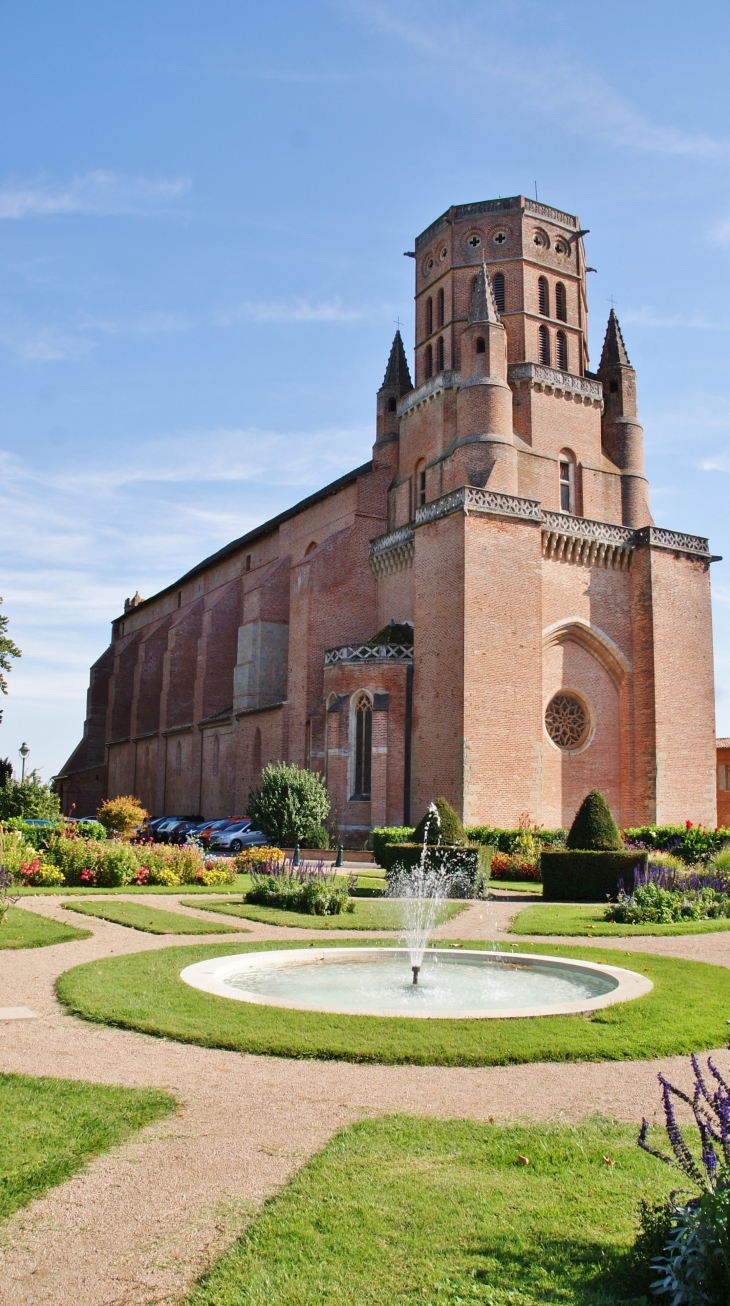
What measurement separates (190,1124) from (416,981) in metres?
4.63

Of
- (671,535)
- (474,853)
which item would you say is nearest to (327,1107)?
(474,853)

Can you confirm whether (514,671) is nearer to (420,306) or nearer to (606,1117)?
(420,306)

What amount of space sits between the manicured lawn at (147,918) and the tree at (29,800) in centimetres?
1157

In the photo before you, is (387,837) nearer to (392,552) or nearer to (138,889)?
(138,889)

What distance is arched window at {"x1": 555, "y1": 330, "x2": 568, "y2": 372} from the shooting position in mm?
35500

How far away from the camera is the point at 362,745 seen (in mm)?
32062

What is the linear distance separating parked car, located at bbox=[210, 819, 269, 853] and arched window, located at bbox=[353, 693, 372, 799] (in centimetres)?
403

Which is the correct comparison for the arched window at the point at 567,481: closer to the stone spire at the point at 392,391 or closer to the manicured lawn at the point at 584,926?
the stone spire at the point at 392,391

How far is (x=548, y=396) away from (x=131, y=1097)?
105 feet

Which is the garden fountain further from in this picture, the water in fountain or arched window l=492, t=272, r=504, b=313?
arched window l=492, t=272, r=504, b=313

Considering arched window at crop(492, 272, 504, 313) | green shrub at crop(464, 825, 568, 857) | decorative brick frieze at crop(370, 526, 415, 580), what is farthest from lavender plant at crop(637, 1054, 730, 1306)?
arched window at crop(492, 272, 504, 313)

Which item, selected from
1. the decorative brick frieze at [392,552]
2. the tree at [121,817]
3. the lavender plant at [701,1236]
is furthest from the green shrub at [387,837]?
the lavender plant at [701,1236]

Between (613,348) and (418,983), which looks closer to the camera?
(418,983)

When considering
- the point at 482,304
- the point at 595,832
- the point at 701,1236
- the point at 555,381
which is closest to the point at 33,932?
the point at 701,1236
